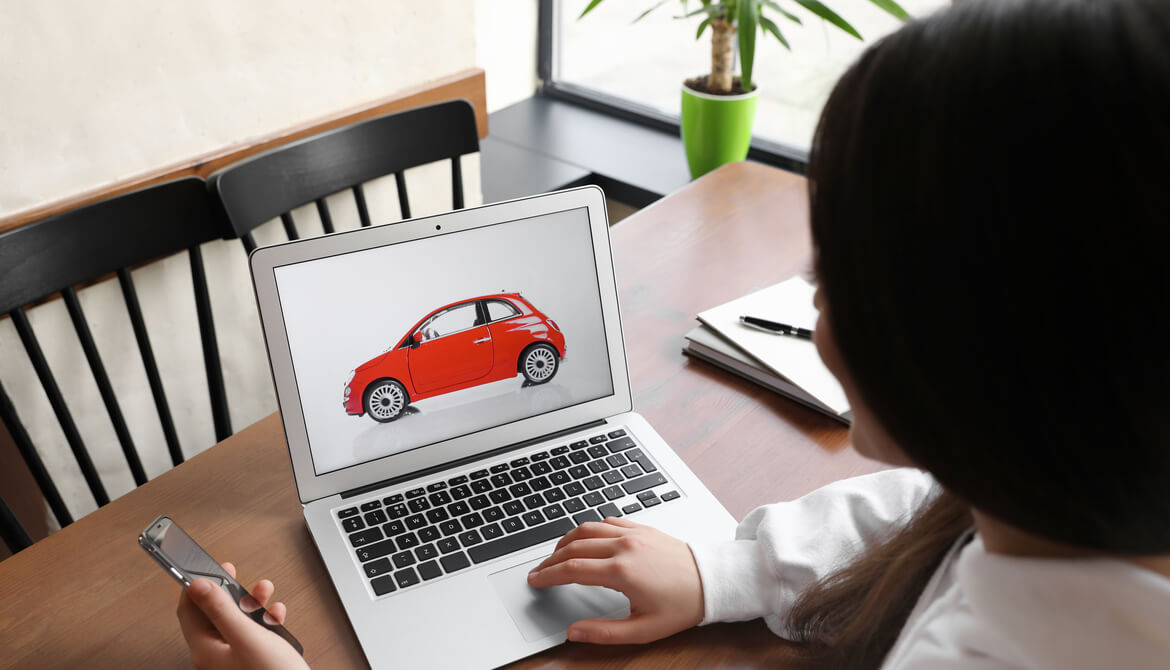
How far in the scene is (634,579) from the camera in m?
0.67

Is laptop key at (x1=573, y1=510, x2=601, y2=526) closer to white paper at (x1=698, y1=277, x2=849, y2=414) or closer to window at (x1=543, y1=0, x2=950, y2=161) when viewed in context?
white paper at (x1=698, y1=277, x2=849, y2=414)

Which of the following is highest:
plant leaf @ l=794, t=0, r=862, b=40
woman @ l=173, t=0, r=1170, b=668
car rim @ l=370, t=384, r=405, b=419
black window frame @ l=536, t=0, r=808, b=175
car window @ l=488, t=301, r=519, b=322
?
woman @ l=173, t=0, r=1170, b=668

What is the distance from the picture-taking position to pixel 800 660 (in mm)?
668

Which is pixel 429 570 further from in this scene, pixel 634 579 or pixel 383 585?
pixel 634 579

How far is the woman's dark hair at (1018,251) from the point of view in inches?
12.2

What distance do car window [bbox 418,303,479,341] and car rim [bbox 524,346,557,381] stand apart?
7 centimetres

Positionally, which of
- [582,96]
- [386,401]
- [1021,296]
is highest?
[1021,296]

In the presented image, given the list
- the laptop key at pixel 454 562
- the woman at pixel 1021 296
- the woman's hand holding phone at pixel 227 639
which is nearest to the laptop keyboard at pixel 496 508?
the laptop key at pixel 454 562

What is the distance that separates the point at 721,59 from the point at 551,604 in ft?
4.50

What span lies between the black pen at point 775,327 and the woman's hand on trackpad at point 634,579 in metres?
0.43

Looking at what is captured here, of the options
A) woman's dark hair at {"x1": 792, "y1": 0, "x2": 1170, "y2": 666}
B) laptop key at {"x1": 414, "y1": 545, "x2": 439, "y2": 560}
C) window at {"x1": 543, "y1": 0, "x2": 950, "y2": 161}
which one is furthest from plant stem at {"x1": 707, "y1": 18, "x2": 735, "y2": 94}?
woman's dark hair at {"x1": 792, "y1": 0, "x2": 1170, "y2": 666}

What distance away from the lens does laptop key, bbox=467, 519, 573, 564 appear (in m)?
0.74

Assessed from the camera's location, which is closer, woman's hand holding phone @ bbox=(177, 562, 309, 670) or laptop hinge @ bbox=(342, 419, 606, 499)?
woman's hand holding phone @ bbox=(177, 562, 309, 670)

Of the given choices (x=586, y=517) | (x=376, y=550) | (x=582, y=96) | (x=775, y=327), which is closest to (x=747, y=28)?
(x=775, y=327)
